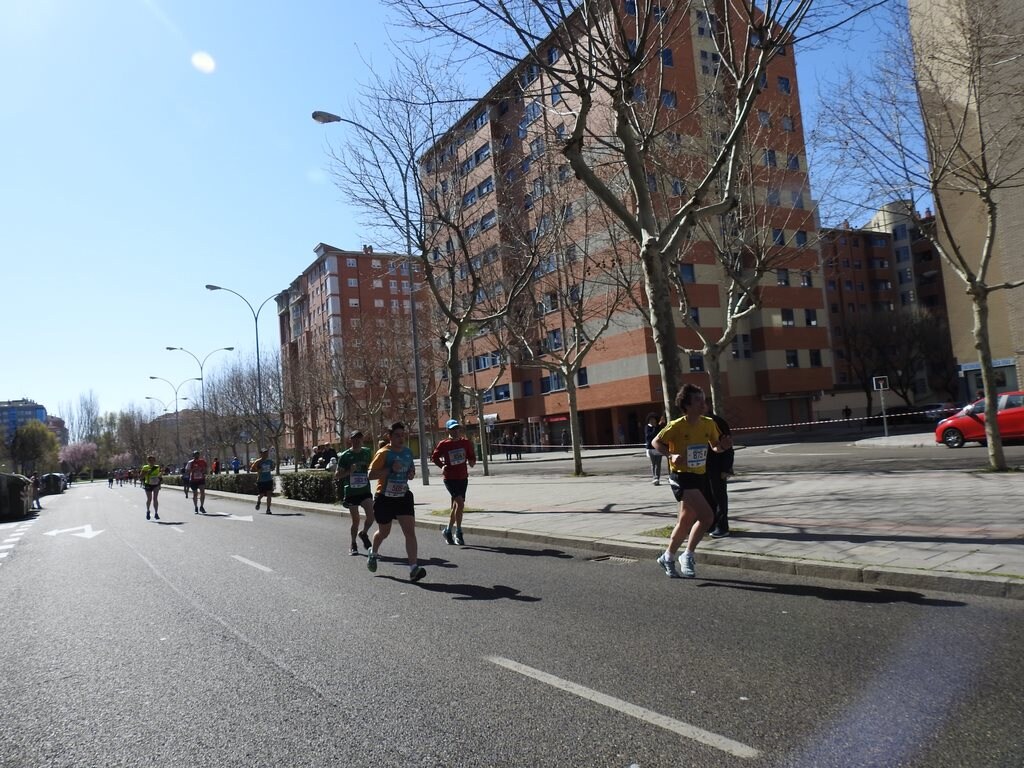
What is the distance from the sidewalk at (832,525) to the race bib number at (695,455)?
53.1 inches

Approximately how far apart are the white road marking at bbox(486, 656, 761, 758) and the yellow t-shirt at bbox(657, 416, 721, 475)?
2.87m

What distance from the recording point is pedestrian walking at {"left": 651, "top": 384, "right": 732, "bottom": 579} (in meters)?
6.83

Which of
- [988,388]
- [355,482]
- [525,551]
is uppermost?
[988,388]

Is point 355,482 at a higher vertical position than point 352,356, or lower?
lower

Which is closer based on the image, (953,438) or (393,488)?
(393,488)

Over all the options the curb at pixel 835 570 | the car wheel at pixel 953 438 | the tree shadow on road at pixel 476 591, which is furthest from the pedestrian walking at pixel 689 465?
the car wheel at pixel 953 438

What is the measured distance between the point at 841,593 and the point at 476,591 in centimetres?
331

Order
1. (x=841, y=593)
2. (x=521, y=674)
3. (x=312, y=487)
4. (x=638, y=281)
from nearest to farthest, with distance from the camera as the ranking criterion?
(x=521, y=674), (x=841, y=593), (x=312, y=487), (x=638, y=281)

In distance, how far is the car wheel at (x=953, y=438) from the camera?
2261 cm

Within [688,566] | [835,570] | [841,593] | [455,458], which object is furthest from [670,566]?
[455,458]

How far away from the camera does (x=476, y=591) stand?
23.7ft

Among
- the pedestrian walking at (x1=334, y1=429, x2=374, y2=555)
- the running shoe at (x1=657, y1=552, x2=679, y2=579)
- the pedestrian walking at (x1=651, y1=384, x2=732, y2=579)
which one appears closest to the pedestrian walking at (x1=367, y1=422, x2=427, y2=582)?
the pedestrian walking at (x1=334, y1=429, x2=374, y2=555)

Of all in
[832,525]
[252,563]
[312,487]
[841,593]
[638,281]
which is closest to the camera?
[841,593]

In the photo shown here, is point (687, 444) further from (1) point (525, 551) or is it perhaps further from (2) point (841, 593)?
(1) point (525, 551)
